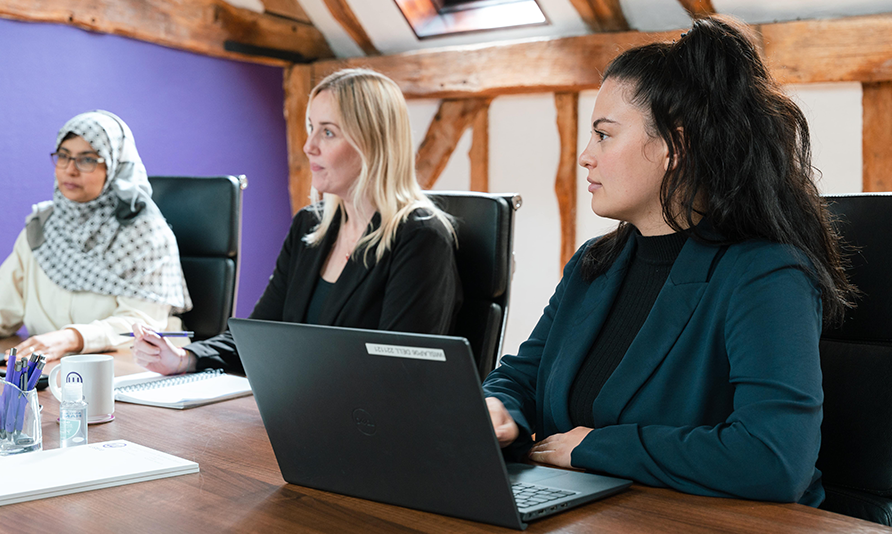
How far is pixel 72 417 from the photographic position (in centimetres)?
115

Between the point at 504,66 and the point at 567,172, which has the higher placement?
the point at 504,66

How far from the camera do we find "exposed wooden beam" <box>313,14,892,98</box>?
2.99m

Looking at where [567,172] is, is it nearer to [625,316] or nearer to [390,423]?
[625,316]

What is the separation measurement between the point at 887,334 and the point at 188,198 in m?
1.96

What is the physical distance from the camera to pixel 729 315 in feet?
3.48

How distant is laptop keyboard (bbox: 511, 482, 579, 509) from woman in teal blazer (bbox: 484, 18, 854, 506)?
116mm

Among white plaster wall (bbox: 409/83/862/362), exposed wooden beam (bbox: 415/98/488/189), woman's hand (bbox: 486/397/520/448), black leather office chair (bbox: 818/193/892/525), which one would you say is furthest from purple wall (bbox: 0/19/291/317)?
black leather office chair (bbox: 818/193/892/525)

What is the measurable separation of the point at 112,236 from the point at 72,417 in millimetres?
1400

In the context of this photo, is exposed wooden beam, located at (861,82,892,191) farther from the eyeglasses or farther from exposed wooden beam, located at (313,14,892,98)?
the eyeglasses

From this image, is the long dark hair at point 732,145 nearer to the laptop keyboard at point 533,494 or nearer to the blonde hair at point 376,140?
the laptop keyboard at point 533,494

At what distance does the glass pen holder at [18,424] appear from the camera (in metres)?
1.12

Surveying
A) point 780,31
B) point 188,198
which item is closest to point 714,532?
point 188,198

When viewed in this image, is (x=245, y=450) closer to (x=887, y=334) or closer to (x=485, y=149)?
(x=887, y=334)

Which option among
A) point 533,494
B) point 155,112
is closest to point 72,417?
point 533,494
